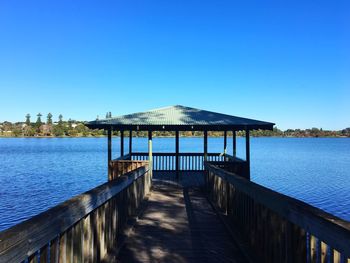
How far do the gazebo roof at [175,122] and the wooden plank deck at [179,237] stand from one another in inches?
157

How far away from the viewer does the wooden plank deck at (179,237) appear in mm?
4344

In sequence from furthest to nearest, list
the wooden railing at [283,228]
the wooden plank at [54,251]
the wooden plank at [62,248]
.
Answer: the wooden plank at [62,248]
the wooden plank at [54,251]
the wooden railing at [283,228]

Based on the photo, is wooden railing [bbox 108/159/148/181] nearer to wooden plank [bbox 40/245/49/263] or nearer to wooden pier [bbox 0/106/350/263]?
wooden pier [bbox 0/106/350/263]

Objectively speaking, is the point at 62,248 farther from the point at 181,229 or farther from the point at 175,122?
the point at 175,122

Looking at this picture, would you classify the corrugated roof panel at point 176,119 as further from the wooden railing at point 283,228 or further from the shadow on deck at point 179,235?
the wooden railing at point 283,228

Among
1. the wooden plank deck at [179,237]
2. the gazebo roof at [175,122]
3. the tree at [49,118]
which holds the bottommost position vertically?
the wooden plank deck at [179,237]

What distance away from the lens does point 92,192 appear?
359cm

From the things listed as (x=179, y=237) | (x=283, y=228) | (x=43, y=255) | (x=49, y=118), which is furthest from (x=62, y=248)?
(x=49, y=118)

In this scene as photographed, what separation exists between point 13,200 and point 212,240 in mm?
15266

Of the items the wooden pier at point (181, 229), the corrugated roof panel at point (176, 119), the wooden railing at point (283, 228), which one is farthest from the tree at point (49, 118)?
the wooden railing at point (283, 228)

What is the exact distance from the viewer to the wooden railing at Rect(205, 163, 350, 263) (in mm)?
2240

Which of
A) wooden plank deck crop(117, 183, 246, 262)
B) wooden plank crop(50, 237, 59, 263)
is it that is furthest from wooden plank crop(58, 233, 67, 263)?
wooden plank deck crop(117, 183, 246, 262)

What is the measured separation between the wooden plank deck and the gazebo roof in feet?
13.1

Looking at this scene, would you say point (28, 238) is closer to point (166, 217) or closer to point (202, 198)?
point (166, 217)
